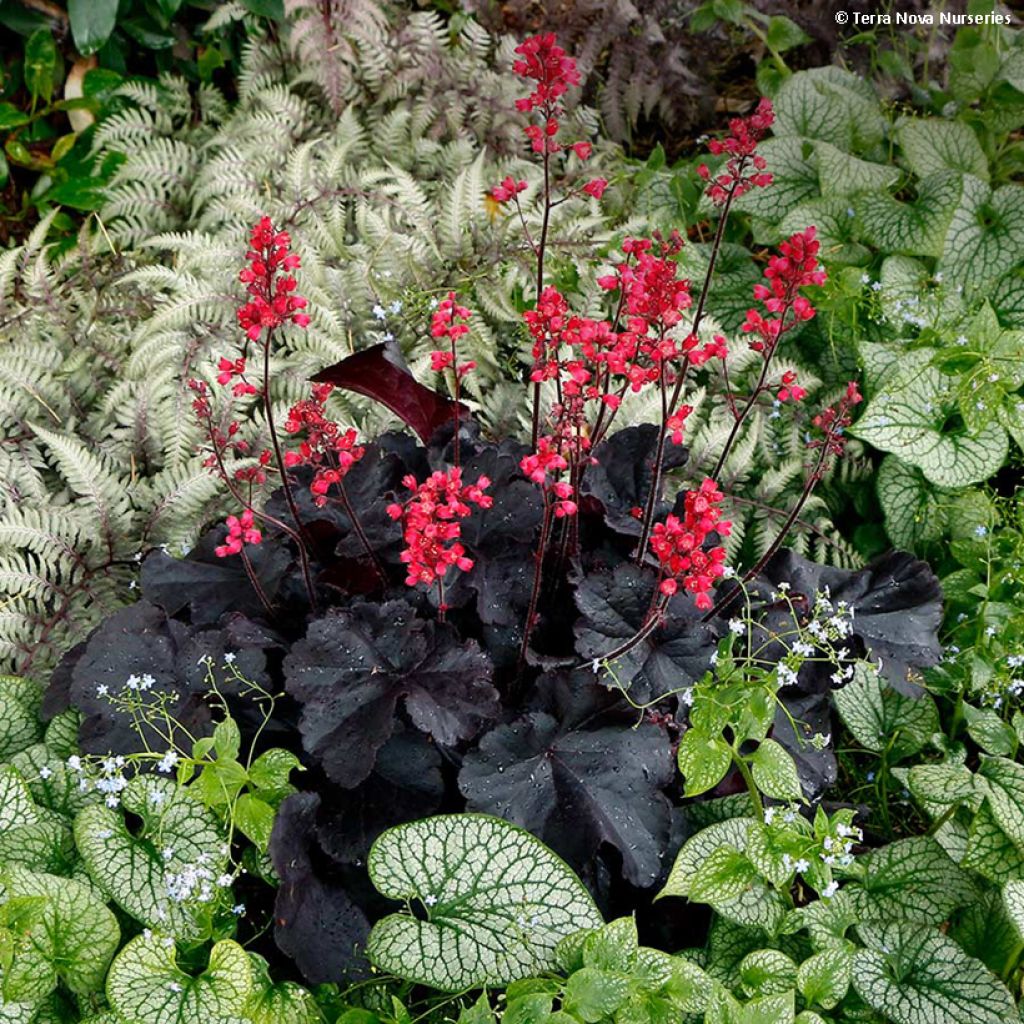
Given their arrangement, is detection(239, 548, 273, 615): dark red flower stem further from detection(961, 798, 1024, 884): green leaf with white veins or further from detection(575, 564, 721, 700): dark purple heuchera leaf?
detection(961, 798, 1024, 884): green leaf with white veins

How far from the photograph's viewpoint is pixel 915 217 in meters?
2.75

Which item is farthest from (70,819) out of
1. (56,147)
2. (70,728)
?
(56,147)

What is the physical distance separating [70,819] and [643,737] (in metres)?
0.97

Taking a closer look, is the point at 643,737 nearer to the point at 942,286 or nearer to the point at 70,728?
the point at 70,728

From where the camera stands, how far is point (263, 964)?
1712 mm

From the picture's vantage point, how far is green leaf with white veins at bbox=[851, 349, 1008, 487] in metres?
2.41

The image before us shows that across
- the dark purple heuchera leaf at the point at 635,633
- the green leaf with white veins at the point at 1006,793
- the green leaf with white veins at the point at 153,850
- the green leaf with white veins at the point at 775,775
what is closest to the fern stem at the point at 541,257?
the dark purple heuchera leaf at the point at 635,633

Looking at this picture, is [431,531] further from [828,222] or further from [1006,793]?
[828,222]

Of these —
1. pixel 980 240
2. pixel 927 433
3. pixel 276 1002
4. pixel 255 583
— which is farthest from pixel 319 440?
pixel 980 240

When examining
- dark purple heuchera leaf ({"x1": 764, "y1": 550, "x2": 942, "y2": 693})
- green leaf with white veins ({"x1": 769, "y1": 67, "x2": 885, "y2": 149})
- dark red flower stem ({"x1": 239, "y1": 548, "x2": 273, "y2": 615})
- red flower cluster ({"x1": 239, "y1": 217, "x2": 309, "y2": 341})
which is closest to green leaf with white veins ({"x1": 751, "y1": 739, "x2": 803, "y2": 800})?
dark purple heuchera leaf ({"x1": 764, "y1": 550, "x2": 942, "y2": 693})

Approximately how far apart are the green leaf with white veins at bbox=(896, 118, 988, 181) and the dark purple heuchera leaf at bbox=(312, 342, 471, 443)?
1.56 m

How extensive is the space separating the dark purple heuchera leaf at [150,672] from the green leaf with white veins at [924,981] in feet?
3.45

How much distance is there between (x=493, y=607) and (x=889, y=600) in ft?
2.51

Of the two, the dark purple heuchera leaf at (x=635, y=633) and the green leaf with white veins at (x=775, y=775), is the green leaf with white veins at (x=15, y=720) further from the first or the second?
the green leaf with white veins at (x=775, y=775)
